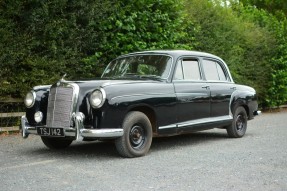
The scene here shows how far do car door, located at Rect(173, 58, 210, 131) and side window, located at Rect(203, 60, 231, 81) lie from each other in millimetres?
272

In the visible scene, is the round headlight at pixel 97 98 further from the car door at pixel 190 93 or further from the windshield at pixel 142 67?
the car door at pixel 190 93

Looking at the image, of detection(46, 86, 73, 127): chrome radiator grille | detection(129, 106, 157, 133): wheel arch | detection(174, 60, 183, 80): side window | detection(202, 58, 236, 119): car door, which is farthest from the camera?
detection(202, 58, 236, 119): car door

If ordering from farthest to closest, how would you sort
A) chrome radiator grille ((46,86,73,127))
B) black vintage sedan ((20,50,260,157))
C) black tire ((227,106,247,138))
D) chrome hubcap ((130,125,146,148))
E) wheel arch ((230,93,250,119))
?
black tire ((227,106,247,138)) → wheel arch ((230,93,250,119)) → chrome hubcap ((130,125,146,148)) → chrome radiator grille ((46,86,73,127)) → black vintage sedan ((20,50,260,157))

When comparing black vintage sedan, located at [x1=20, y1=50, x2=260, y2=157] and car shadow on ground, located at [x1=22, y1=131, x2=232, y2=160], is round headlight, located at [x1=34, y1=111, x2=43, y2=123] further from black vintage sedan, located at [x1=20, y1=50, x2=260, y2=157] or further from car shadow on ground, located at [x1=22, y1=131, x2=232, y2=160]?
car shadow on ground, located at [x1=22, y1=131, x2=232, y2=160]

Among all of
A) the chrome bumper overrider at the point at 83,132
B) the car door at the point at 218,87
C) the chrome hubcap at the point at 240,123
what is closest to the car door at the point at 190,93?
the car door at the point at 218,87

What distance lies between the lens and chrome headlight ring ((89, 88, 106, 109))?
646 centimetres

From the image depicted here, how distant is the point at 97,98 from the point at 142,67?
5.62 ft

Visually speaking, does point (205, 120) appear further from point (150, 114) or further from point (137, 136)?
point (137, 136)

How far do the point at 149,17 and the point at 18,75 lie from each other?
3.87 m

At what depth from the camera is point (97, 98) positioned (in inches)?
256

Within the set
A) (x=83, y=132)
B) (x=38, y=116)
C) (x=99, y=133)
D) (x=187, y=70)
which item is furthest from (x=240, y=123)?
(x=38, y=116)

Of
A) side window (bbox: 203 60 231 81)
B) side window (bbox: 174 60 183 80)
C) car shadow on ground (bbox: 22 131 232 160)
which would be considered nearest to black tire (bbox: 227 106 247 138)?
car shadow on ground (bbox: 22 131 232 160)

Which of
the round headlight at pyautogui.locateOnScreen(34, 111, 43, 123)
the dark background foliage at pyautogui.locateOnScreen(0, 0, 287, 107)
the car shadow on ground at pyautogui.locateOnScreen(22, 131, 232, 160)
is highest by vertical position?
the dark background foliage at pyautogui.locateOnScreen(0, 0, 287, 107)

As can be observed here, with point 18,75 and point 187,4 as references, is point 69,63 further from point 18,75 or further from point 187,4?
point 187,4
